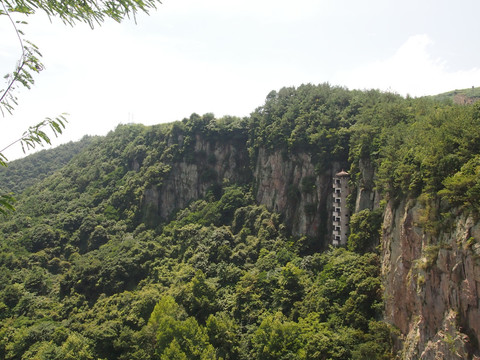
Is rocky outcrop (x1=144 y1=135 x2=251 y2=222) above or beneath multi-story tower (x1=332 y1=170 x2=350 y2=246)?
above

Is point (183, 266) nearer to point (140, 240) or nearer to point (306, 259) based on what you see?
point (140, 240)

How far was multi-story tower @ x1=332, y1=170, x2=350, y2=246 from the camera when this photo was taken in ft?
122

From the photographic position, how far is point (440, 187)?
19812mm

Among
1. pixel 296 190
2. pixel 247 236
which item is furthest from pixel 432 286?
pixel 247 236

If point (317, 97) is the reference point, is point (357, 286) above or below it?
below

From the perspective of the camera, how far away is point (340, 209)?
37656 mm

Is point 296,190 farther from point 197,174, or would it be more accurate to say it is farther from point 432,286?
point 432,286

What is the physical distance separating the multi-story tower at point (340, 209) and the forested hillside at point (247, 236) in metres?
1.54

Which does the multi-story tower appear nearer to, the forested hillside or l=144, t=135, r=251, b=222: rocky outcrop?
the forested hillside

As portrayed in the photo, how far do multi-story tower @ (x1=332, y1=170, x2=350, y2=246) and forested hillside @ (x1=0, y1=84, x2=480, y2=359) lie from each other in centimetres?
154

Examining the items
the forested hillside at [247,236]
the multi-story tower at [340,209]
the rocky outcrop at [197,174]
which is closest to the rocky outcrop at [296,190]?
the forested hillside at [247,236]

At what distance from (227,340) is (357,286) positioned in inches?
466

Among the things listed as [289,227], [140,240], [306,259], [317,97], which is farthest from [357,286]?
[140,240]

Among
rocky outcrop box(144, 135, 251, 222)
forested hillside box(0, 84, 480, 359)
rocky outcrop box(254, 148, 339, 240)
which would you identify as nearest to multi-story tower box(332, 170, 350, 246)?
forested hillside box(0, 84, 480, 359)
